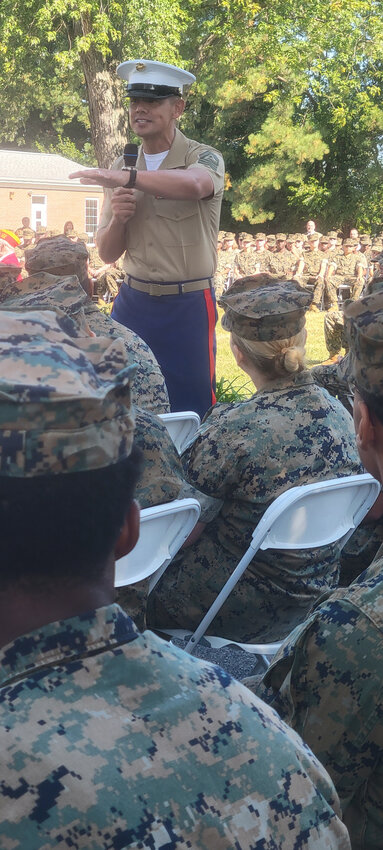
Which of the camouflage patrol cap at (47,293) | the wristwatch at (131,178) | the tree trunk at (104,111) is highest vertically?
the tree trunk at (104,111)

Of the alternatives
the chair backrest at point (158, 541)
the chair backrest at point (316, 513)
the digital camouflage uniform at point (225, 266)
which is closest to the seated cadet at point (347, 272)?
the digital camouflage uniform at point (225, 266)

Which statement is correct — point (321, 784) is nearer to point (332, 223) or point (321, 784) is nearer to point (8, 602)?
point (8, 602)

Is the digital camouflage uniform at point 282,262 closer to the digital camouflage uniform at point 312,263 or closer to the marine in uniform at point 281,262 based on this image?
the marine in uniform at point 281,262

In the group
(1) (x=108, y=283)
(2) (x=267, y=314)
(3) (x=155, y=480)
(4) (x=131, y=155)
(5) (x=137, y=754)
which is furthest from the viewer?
(1) (x=108, y=283)

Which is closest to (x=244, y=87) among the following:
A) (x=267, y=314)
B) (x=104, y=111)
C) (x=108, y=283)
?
(x=108, y=283)

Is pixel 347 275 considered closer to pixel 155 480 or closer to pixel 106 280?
pixel 106 280

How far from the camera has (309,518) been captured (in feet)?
8.25

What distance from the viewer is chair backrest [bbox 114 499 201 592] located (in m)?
2.33

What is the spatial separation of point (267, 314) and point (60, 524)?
6.37ft

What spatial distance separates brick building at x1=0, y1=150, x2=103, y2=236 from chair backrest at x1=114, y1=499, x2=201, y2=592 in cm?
3653

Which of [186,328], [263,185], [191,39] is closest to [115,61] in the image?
[191,39]

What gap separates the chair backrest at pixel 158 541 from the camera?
233cm

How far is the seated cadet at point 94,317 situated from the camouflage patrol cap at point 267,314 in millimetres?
410

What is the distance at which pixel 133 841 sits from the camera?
0.88 m
